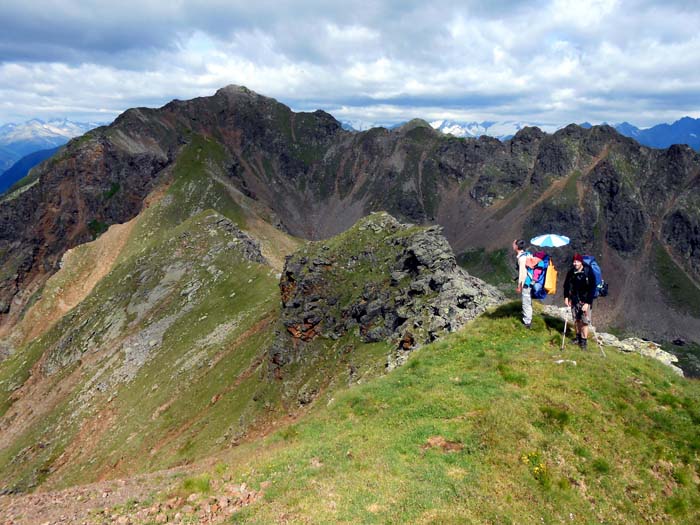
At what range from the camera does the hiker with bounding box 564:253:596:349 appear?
69.9ft

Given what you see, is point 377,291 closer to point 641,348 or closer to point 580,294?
point 641,348

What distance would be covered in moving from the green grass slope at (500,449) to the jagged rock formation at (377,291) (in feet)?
35.7

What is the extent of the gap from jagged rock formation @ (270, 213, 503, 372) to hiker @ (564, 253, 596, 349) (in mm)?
9161

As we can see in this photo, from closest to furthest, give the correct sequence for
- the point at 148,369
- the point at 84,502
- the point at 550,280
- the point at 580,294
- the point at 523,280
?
the point at 84,502 < the point at 580,294 < the point at 550,280 < the point at 523,280 < the point at 148,369

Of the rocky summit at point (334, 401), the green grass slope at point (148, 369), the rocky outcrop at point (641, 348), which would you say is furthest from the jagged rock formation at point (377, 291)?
the green grass slope at point (148, 369)

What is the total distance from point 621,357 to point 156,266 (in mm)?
86805

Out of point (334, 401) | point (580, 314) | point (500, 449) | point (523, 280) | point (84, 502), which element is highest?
point (523, 280)

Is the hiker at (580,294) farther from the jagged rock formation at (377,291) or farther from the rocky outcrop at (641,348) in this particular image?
the jagged rock formation at (377,291)

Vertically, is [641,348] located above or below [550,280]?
below

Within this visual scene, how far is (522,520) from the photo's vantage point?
1377cm

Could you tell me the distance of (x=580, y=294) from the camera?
21594 mm

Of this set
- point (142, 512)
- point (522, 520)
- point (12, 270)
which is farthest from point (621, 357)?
point (12, 270)

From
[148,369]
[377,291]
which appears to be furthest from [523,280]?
[148,369]

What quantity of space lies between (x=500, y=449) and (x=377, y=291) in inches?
1142
